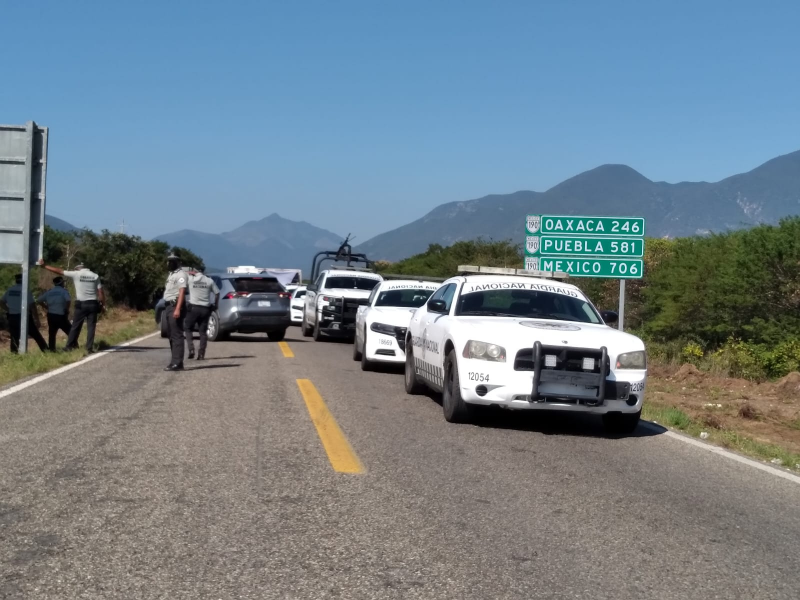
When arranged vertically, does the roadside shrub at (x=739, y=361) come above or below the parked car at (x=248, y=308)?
below

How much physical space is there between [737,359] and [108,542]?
19300mm

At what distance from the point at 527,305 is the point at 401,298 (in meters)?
6.66

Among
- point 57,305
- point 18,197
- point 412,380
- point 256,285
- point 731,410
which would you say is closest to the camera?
point 412,380

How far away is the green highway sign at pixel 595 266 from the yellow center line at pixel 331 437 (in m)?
9.99

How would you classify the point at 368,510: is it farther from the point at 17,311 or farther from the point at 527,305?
the point at 17,311

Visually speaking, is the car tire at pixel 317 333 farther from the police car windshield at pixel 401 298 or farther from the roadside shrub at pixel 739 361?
the roadside shrub at pixel 739 361

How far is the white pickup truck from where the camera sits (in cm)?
2386

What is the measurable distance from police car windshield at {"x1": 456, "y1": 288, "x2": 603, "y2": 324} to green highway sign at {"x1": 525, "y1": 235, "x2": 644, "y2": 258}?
28.6 feet

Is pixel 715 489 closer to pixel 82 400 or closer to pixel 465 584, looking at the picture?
pixel 465 584

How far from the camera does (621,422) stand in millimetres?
10062

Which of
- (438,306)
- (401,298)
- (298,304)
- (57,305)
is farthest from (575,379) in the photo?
(298,304)

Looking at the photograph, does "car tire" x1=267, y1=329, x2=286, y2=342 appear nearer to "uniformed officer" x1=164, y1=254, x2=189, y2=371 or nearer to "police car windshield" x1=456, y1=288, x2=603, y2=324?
"uniformed officer" x1=164, y1=254, x2=189, y2=371

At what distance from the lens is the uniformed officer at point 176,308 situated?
14391mm

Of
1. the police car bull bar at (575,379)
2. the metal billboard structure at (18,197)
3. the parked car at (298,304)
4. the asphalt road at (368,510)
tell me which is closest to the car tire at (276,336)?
the parked car at (298,304)
